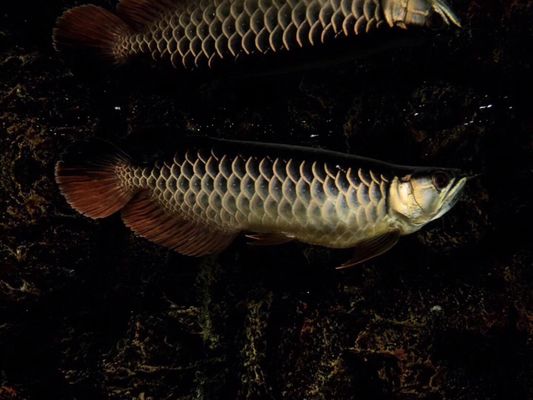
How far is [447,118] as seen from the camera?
1.90 metres

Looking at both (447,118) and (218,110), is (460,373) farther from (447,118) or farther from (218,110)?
(218,110)

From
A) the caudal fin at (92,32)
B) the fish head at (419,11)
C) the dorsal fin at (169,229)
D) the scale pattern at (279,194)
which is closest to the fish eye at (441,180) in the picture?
the scale pattern at (279,194)

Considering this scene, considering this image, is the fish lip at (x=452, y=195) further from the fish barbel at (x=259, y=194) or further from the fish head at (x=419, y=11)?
the fish head at (x=419, y=11)

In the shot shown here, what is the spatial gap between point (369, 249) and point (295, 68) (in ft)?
2.36

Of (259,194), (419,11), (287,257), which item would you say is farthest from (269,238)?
(419,11)

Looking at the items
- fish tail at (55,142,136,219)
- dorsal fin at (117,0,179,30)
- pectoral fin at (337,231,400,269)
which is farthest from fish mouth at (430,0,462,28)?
fish tail at (55,142,136,219)

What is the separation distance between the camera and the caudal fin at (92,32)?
1.89 m

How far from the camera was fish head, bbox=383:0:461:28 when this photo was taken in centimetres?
169

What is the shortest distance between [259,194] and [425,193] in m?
0.57

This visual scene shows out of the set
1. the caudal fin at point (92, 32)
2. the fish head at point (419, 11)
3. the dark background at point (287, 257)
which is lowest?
the dark background at point (287, 257)

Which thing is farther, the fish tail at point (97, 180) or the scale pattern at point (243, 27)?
the fish tail at point (97, 180)

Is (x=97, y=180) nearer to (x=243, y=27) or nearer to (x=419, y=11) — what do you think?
(x=243, y=27)

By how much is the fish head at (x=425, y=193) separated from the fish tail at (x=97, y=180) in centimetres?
96

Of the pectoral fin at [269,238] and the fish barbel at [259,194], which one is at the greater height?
the fish barbel at [259,194]
